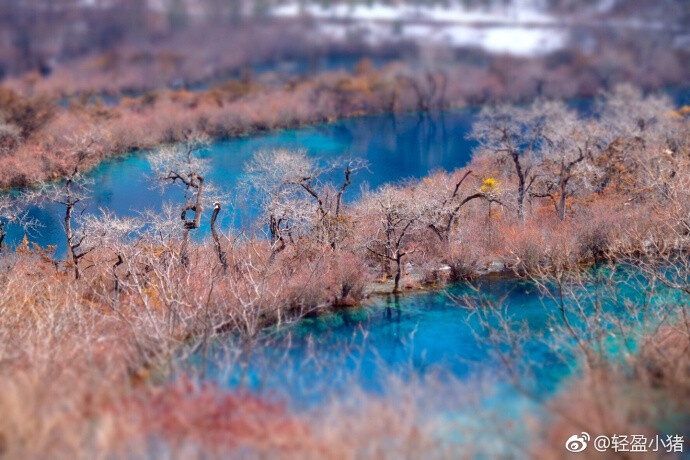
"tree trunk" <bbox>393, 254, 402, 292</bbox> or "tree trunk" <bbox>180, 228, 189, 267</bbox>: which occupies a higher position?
"tree trunk" <bbox>180, 228, 189, 267</bbox>

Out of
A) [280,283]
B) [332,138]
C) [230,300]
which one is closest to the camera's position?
[230,300]

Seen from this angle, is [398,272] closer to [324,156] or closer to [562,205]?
[562,205]

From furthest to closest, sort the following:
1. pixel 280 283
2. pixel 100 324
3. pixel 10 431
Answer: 1. pixel 280 283
2. pixel 100 324
3. pixel 10 431

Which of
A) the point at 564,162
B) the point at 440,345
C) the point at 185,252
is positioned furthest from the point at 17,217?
the point at 564,162

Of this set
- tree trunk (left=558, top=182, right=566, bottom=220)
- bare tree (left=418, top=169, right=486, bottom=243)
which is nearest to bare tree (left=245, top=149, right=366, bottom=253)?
A: bare tree (left=418, top=169, right=486, bottom=243)

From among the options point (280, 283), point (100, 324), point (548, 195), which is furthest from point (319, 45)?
point (100, 324)

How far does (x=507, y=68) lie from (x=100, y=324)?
54.5 meters

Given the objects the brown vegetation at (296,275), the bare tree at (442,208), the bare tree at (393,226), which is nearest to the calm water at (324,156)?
the brown vegetation at (296,275)

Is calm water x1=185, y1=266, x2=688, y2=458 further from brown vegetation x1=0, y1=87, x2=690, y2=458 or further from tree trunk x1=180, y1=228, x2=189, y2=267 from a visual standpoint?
tree trunk x1=180, y1=228, x2=189, y2=267

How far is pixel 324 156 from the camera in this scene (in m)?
39.0

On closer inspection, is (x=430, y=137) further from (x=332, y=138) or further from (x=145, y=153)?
(x=145, y=153)

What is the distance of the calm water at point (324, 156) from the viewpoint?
29.8 m

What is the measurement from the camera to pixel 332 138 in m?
46.3

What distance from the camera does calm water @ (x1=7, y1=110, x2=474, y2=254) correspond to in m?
29.8
